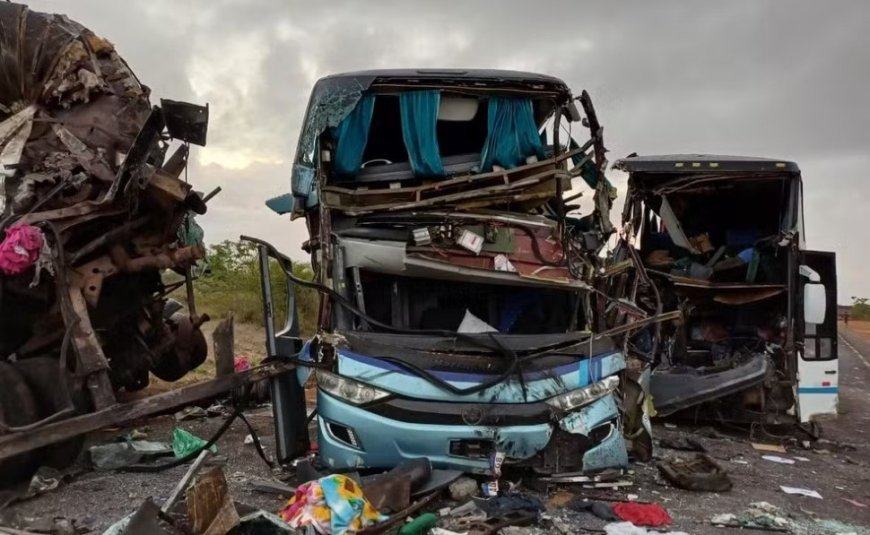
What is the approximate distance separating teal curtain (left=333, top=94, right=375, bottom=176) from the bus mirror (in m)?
4.93

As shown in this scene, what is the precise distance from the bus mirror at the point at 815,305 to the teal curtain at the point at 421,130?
432 centimetres

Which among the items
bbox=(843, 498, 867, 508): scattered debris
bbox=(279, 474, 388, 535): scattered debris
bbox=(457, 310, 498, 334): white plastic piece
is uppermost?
bbox=(457, 310, 498, 334): white plastic piece

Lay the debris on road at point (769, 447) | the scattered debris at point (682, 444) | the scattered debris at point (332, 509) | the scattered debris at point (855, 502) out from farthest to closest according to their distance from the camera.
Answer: the debris on road at point (769, 447) → the scattered debris at point (682, 444) → the scattered debris at point (855, 502) → the scattered debris at point (332, 509)

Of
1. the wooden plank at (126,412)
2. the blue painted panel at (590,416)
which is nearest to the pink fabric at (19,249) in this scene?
the wooden plank at (126,412)

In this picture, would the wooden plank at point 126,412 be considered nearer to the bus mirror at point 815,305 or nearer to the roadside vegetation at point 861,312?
the bus mirror at point 815,305

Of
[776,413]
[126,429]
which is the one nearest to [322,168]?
[126,429]

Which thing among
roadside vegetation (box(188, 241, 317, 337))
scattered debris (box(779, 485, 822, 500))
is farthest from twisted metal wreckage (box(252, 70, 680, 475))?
roadside vegetation (box(188, 241, 317, 337))

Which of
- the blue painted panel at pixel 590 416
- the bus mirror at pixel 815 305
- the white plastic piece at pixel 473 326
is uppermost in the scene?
the bus mirror at pixel 815 305

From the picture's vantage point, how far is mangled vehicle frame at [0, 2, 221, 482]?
5309 mm

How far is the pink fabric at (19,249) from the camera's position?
5.23m

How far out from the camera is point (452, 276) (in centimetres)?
568

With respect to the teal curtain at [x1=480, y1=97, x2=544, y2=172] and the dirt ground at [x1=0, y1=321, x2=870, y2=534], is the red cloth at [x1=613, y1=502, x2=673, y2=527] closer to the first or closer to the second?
the dirt ground at [x1=0, y1=321, x2=870, y2=534]

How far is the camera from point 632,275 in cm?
792

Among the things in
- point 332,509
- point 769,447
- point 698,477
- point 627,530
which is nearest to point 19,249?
point 332,509
